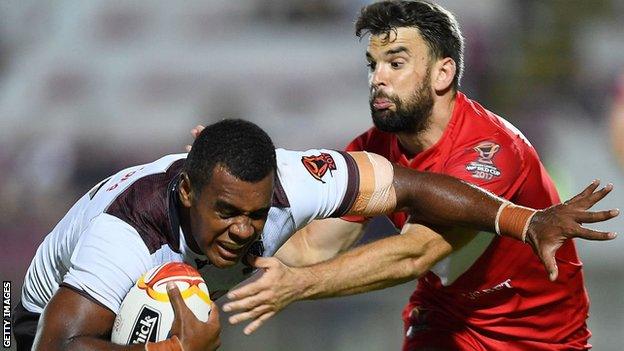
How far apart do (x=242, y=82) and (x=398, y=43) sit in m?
3.57

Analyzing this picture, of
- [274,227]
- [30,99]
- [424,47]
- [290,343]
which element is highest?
A: [424,47]

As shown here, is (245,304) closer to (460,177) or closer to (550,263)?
(550,263)

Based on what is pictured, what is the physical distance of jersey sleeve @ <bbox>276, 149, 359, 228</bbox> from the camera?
4.14 m

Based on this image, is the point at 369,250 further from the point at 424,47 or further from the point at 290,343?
the point at 290,343

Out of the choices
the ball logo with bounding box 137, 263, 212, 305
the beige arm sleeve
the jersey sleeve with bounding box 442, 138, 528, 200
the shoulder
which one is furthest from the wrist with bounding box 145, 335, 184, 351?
the shoulder

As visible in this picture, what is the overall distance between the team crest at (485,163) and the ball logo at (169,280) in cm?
146

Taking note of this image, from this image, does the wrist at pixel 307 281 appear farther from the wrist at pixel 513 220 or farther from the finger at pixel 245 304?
the wrist at pixel 513 220

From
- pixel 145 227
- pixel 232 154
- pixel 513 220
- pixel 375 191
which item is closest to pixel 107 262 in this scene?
pixel 145 227

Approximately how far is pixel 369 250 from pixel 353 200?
0.29 m

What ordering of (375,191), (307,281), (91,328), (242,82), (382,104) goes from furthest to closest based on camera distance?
(242,82), (382,104), (375,191), (307,281), (91,328)

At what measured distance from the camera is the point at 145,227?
384cm

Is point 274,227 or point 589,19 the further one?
point 589,19

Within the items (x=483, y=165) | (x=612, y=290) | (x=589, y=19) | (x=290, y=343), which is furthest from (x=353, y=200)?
(x=589, y=19)

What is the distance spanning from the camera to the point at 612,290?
833cm
